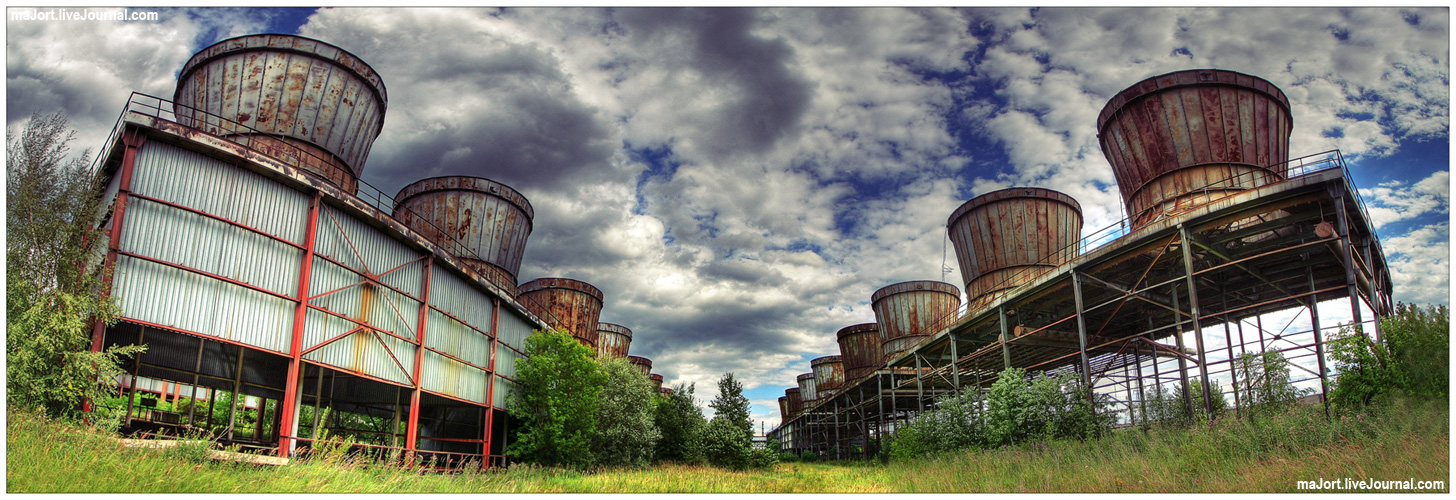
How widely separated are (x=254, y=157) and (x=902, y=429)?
2416cm

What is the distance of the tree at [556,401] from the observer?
2659 cm

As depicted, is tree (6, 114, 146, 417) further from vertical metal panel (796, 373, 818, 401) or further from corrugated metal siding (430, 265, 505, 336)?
vertical metal panel (796, 373, 818, 401)

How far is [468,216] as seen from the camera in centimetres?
3027

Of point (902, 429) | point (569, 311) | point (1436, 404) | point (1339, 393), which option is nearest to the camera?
point (1436, 404)

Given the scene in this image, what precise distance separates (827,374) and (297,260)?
52.0 m

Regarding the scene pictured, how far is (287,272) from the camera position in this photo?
685 inches

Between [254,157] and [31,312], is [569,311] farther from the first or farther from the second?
[31,312]

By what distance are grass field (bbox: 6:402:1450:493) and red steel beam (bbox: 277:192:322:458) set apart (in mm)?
1911

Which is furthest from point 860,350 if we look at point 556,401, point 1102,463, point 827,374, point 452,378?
point 1102,463

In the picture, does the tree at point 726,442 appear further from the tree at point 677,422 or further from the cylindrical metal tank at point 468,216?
the cylindrical metal tank at point 468,216

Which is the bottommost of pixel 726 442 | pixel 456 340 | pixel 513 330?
pixel 726 442

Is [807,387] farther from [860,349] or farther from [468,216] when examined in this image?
[468,216]

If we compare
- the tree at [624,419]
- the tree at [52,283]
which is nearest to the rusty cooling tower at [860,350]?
the tree at [624,419]

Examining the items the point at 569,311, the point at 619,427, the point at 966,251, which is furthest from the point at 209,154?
the point at 966,251
